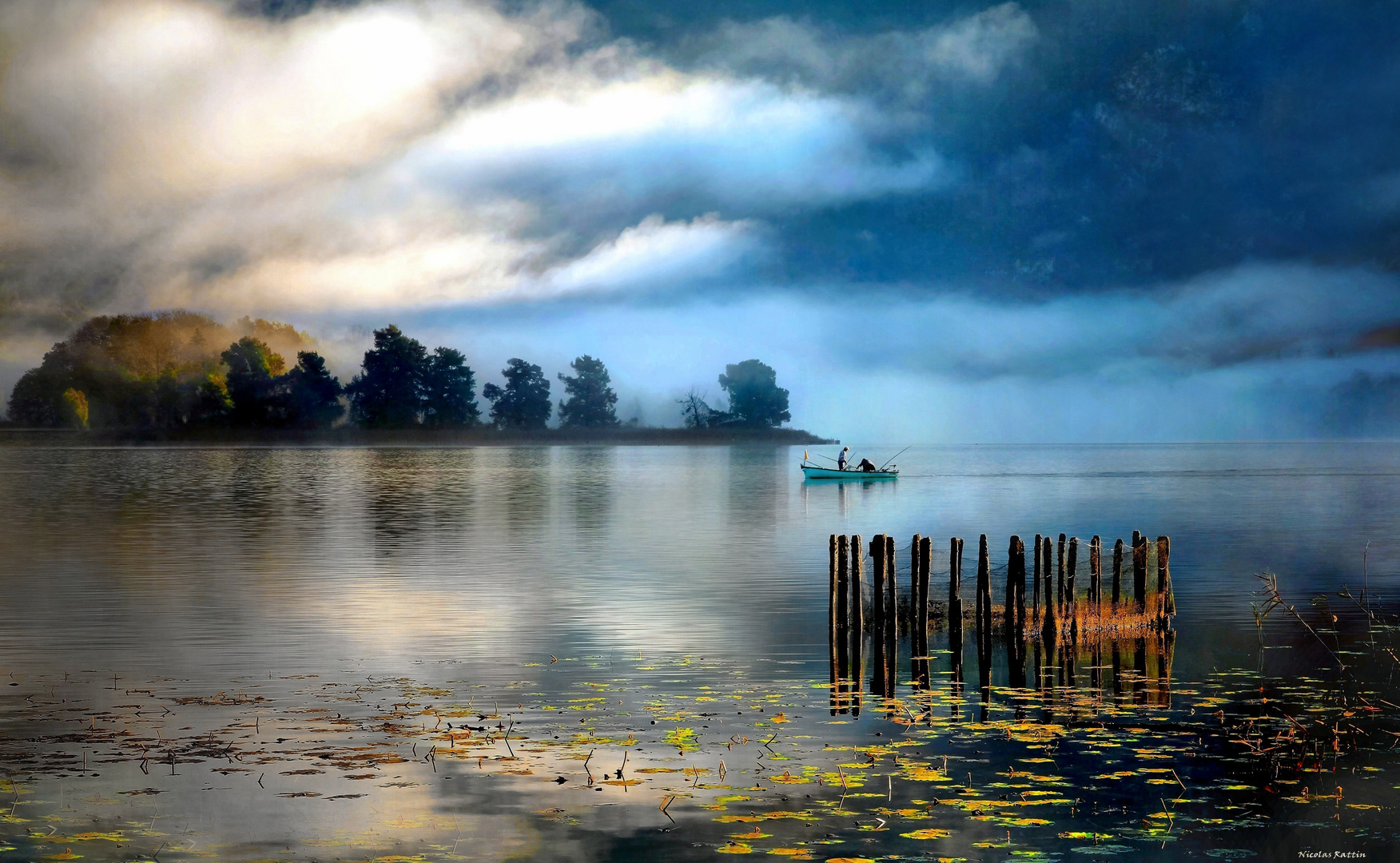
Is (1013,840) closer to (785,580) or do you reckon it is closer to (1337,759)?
(1337,759)

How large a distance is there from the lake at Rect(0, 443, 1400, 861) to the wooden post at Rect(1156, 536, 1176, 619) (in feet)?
4.53

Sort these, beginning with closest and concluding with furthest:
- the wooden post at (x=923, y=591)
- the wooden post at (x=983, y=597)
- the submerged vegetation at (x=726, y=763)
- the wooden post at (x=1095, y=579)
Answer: the submerged vegetation at (x=726, y=763), the wooden post at (x=923, y=591), the wooden post at (x=983, y=597), the wooden post at (x=1095, y=579)

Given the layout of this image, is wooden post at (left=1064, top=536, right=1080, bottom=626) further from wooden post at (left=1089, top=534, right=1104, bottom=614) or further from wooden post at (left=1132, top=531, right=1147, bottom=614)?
wooden post at (left=1132, top=531, right=1147, bottom=614)

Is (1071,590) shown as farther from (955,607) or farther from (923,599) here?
(923,599)

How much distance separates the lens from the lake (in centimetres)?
1466

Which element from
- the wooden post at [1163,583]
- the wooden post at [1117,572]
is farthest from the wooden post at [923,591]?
the wooden post at [1163,583]

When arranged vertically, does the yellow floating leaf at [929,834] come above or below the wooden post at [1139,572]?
below

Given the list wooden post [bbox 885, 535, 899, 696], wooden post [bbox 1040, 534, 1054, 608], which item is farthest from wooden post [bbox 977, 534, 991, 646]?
wooden post [bbox 885, 535, 899, 696]

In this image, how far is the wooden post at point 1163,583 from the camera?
2988cm

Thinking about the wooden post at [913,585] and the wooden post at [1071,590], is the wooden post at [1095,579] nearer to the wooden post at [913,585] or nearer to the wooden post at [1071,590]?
the wooden post at [1071,590]

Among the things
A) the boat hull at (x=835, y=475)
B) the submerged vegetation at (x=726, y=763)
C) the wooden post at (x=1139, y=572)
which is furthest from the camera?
the boat hull at (x=835, y=475)

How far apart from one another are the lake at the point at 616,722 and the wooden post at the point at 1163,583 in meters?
1.38

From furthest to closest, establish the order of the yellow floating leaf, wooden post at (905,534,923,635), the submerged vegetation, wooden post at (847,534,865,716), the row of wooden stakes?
wooden post at (905,534,923,635)
the row of wooden stakes
wooden post at (847,534,865,716)
the submerged vegetation
the yellow floating leaf

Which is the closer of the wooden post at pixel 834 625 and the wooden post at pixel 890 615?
the wooden post at pixel 890 615
